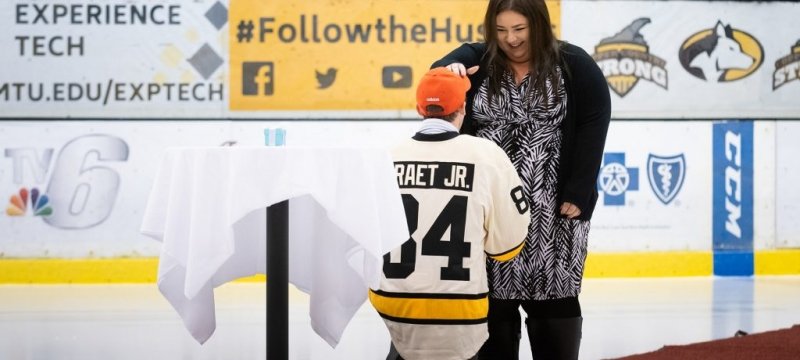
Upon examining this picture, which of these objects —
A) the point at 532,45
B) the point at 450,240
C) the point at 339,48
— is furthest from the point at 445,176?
the point at 339,48

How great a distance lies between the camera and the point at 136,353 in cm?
484

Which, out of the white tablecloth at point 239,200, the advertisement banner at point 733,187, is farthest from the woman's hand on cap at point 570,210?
the advertisement banner at point 733,187

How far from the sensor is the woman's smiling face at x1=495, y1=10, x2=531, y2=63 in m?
3.11

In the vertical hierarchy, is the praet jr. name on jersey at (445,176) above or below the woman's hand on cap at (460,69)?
below

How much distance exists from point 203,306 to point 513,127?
3.23 ft

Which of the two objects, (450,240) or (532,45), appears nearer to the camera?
(450,240)

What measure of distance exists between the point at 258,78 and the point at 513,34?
205 inches

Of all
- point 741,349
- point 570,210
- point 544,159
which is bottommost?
point 741,349

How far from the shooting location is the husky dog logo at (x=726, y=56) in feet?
27.6

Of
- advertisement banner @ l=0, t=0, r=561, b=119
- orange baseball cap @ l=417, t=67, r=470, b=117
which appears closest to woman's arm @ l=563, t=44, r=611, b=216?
orange baseball cap @ l=417, t=67, r=470, b=117

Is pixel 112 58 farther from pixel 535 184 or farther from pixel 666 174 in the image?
pixel 535 184

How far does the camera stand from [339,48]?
8.18 m

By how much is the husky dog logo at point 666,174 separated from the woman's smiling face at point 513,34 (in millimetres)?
5312

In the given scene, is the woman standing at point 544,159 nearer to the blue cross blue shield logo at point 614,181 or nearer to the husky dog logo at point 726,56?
the blue cross blue shield logo at point 614,181
